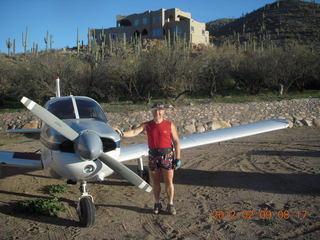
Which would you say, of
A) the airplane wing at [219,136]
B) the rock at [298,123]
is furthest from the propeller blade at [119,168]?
the rock at [298,123]

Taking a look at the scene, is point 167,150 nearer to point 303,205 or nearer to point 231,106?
point 303,205

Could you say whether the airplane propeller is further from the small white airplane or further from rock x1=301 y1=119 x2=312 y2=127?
rock x1=301 y1=119 x2=312 y2=127

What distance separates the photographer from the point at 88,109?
5.30 m

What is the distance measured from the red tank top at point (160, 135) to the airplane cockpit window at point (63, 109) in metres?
1.48

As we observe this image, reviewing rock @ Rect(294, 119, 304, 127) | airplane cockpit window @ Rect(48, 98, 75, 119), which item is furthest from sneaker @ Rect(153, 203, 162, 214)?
rock @ Rect(294, 119, 304, 127)

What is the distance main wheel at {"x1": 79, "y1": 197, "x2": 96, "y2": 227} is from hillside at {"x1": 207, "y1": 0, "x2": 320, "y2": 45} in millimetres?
54090

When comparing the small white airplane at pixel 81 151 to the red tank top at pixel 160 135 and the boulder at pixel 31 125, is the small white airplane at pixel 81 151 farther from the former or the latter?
the boulder at pixel 31 125

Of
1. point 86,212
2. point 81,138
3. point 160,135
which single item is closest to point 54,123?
point 81,138

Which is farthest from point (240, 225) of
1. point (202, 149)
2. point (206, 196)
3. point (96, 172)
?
point (202, 149)

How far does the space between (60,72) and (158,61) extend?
26.7ft

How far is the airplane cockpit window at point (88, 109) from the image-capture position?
5.17m

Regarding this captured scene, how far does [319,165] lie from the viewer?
23.2ft

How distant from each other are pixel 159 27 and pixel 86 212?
192 feet

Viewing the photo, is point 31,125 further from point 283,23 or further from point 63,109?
point 283,23
